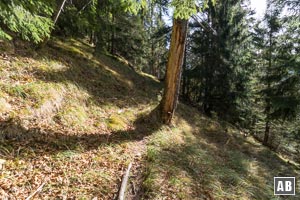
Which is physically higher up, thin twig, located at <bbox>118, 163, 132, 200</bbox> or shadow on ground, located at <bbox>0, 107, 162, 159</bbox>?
shadow on ground, located at <bbox>0, 107, 162, 159</bbox>

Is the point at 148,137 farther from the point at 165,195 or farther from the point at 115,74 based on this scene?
the point at 115,74

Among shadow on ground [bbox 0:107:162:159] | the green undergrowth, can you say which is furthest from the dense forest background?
shadow on ground [bbox 0:107:162:159]

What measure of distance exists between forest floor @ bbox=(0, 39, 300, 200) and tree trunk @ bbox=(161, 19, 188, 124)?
52cm

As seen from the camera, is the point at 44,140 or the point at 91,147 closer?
the point at 44,140

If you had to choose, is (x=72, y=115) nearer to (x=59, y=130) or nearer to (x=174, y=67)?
(x=59, y=130)

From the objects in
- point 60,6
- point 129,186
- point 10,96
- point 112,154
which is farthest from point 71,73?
point 129,186

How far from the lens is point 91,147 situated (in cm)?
517

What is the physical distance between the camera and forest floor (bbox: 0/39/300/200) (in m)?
4.00

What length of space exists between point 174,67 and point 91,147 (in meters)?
3.64

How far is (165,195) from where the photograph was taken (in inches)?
168

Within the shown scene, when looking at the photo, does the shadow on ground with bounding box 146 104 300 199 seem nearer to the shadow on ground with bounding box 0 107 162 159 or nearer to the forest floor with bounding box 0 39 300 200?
the forest floor with bounding box 0 39 300 200

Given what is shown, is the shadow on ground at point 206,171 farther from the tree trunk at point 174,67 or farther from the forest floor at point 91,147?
the tree trunk at point 174,67

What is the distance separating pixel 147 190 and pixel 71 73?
5.46 m

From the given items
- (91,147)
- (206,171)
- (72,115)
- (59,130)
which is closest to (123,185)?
(91,147)
